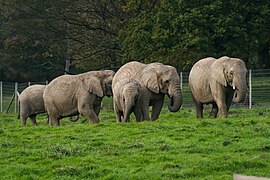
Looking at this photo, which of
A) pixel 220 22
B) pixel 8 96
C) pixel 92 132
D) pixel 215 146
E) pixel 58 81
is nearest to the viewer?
pixel 215 146

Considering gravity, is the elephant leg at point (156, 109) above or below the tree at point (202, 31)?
below

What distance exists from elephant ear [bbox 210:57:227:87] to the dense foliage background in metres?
11.7

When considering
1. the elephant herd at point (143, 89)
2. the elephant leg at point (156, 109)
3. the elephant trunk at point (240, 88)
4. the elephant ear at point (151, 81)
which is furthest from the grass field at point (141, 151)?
the elephant leg at point (156, 109)

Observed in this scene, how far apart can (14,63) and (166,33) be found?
29695mm

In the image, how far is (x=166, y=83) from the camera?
65.2 ft

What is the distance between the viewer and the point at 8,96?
38.8 meters

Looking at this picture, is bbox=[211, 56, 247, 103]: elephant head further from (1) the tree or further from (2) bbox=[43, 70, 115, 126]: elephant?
(1) the tree

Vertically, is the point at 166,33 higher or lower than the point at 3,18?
lower

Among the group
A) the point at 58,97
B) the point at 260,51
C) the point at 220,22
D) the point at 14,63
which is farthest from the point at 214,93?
the point at 14,63

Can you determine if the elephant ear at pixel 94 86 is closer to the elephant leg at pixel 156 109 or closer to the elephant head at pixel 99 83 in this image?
the elephant head at pixel 99 83

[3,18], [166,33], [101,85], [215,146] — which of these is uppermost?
[3,18]

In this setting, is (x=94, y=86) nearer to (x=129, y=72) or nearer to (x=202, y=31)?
(x=129, y=72)

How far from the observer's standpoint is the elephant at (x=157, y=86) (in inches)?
777

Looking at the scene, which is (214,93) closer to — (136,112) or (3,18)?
(136,112)
